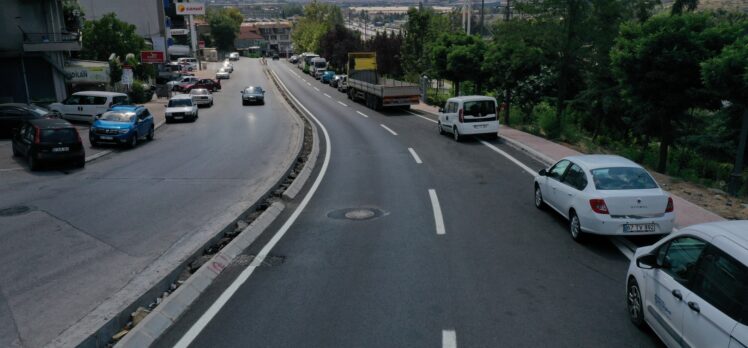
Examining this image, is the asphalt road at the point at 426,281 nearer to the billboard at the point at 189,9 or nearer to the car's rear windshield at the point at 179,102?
the car's rear windshield at the point at 179,102

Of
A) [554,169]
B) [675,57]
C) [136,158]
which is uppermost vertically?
[675,57]

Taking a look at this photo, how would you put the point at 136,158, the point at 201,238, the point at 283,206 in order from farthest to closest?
1. the point at 136,158
2. the point at 283,206
3. the point at 201,238

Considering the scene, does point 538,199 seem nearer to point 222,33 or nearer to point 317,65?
point 317,65

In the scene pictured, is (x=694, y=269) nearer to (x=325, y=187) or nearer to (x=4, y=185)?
(x=325, y=187)

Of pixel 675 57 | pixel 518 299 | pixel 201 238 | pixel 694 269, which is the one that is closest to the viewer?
pixel 694 269

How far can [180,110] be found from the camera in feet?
116

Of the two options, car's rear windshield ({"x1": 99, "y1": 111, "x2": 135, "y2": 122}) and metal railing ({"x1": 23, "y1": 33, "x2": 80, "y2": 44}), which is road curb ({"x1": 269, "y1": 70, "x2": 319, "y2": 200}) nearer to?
car's rear windshield ({"x1": 99, "y1": 111, "x2": 135, "y2": 122})

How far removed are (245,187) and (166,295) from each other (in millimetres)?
8116

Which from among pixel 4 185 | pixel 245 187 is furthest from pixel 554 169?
pixel 4 185

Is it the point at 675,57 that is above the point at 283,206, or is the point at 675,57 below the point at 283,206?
above

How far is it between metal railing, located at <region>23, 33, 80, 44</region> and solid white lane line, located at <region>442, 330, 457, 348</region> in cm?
3596

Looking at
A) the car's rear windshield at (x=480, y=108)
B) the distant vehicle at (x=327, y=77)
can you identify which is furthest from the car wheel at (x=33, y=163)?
the distant vehicle at (x=327, y=77)

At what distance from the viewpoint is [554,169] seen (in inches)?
505

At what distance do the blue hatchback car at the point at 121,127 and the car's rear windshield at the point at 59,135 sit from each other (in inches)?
190
